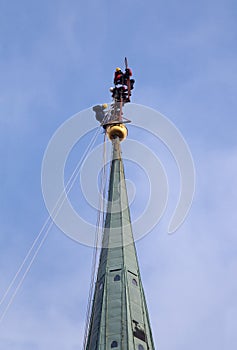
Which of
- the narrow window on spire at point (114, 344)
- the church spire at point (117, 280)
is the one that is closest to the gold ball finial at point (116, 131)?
the church spire at point (117, 280)

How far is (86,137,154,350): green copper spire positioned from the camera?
119 ft

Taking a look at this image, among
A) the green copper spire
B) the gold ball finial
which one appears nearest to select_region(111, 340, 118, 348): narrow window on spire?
the green copper spire

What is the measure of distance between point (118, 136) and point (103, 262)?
32.7ft

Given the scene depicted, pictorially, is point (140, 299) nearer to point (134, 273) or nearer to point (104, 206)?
point (134, 273)

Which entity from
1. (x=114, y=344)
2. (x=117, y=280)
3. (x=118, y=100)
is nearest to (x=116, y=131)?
(x=118, y=100)

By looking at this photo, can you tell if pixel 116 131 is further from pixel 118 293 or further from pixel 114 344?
pixel 114 344

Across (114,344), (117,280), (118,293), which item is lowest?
(114,344)

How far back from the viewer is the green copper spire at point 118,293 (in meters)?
36.4

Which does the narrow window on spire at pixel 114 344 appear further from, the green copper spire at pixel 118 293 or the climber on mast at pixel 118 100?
the climber on mast at pixel 118 100

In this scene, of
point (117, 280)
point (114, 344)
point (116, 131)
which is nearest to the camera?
point (114, 344)

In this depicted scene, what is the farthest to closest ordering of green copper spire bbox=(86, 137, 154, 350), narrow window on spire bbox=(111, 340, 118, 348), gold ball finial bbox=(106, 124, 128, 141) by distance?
gold ball finial bbox=(106, 124, 128, 141)
green copper spire bbox=(86, 137, 154, 350)
narrow window on spire bbox=(111, 340, 118, 348)

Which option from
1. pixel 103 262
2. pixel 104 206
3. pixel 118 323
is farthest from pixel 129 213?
pixel 118 323

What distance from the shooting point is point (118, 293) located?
39094 millimetres

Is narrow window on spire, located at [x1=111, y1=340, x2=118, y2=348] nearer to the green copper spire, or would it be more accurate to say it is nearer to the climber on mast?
the green copper spire
